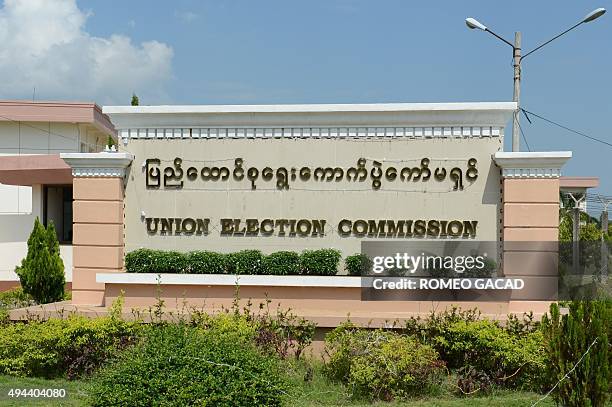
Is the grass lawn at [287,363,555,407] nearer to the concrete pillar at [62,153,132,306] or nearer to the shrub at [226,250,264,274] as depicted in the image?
the shrub at [226,250,264,274]

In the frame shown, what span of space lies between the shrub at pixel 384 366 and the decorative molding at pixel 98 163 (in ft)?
16.9

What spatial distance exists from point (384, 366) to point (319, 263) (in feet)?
10.3

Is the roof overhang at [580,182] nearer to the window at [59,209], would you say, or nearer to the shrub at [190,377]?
the window at [59,209]

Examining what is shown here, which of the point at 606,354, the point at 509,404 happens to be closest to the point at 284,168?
the point at 509,404

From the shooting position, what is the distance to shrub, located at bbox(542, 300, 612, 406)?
24.3 ft

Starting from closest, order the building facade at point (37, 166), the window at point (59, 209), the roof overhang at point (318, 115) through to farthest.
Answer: the roof overhang at point (318, 115) → the building facade at point (37, 166) → the window at point (59, 209)

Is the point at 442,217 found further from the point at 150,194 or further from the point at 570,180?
the point at 570,180

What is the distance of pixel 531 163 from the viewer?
39.0 feet

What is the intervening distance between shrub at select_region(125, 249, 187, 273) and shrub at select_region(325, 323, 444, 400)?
3.55m

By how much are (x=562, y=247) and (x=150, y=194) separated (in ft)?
27.9

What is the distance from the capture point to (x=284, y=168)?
1259cm

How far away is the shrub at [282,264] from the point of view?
1212 cm

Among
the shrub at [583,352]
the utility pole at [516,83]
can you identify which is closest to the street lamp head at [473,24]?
the utility pole at [516,83]

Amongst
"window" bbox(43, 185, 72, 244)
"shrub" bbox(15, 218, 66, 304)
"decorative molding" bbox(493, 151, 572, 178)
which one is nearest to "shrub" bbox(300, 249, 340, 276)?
"decorative molding" bbox(493, 151, 572, 178)
